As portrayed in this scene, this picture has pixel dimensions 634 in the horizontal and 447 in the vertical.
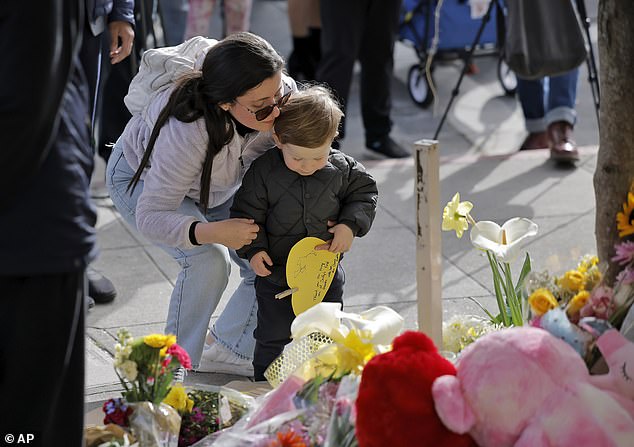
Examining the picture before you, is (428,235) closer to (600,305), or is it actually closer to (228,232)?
(600,305)

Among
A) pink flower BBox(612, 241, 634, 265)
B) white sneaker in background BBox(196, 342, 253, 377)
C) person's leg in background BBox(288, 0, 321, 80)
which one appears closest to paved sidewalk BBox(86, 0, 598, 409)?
white sneaker in background BBox(196, 342, 253, 377)

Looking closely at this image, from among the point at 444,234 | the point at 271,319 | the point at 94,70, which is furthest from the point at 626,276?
the point at 444,234

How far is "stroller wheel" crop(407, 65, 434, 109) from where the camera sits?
7.94 metres

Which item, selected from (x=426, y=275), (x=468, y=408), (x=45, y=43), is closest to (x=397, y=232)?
(x=426, y=275)

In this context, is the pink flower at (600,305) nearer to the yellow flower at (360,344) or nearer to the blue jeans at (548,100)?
the yellow flower at (360,344)

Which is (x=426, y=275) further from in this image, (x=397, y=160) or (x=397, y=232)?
(x=397, y=160)

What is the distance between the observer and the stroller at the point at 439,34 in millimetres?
7965

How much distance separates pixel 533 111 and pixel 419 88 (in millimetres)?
1621

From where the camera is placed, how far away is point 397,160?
21.0 feet

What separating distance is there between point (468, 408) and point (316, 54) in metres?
5.57

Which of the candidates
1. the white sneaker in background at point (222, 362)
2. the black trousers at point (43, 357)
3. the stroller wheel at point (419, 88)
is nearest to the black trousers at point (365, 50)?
the stroller wheel at point (419, 88)

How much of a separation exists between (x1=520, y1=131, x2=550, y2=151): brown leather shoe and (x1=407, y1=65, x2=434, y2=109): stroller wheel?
145 centimetres

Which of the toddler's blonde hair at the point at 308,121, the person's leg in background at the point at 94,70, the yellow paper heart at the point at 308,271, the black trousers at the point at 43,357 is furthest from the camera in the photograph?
the person's leg in background at the point at 94,70

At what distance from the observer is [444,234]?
17.1ft
